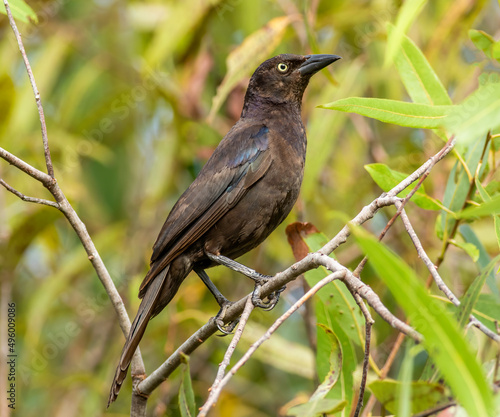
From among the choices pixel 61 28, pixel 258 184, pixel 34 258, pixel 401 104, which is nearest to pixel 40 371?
pixel 34 258

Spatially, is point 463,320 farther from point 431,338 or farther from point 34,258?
point 34,258

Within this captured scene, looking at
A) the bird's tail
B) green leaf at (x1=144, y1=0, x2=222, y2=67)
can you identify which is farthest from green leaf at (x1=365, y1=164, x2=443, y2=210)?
green leaf at (x1=144, y1=0, x2=222, y2=67)

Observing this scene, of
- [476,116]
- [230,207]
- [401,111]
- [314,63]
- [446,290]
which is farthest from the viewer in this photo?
[314,63]

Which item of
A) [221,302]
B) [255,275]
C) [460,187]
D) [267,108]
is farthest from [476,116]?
[267,108]

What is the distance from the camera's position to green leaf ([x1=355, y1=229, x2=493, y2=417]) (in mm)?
1644

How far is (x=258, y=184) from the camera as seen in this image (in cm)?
433

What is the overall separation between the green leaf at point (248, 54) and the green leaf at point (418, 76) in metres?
1.38

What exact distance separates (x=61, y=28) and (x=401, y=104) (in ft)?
15.4

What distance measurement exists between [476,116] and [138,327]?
229cm

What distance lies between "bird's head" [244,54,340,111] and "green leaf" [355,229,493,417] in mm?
3352

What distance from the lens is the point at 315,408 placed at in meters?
2.20

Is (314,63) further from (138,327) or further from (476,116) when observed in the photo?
(476,116)

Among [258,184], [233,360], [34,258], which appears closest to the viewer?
[258,184]

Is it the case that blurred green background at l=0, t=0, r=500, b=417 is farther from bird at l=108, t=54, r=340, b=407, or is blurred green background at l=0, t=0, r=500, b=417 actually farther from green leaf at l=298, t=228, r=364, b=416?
green leaf at l=298, t=228, r=364, b=416
